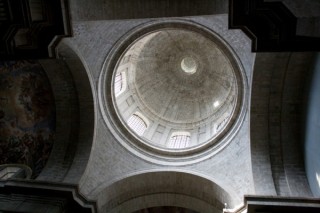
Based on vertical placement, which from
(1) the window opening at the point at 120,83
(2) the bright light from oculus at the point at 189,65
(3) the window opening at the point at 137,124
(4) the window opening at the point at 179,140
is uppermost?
(2) the bright light from oculus at the point at 189,65

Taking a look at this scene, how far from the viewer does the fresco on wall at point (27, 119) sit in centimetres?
1065

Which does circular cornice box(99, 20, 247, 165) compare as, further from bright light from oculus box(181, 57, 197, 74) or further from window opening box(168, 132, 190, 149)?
bright light from oculus box(181, 57, 197, 74)

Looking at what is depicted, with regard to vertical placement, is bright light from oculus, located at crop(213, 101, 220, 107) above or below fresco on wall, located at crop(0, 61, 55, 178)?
above

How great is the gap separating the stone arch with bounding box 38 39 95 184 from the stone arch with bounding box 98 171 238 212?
4.89ft

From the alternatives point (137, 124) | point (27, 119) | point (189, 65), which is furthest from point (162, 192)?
point (189, 65)

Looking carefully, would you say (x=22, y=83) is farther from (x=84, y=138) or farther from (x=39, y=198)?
(x=39, y=198)

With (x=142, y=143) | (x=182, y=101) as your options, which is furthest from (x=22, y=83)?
(x=182, y=101)

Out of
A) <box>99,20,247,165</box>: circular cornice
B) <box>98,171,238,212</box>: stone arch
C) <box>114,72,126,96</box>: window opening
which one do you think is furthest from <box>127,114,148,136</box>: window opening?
<box>98,171,238,212</box>: stone arch

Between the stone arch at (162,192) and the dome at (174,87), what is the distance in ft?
12.1

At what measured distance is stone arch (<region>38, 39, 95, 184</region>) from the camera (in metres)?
10.5

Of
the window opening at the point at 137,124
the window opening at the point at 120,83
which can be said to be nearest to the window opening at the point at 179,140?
the window opening at the point at 137,124

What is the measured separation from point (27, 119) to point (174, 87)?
12.4 metres

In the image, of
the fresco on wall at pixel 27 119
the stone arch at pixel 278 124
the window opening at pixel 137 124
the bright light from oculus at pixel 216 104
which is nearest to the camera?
the stone arch at pixel 278 124

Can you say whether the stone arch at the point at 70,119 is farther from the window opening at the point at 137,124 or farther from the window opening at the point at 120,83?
the window opening at the point at 120,83
